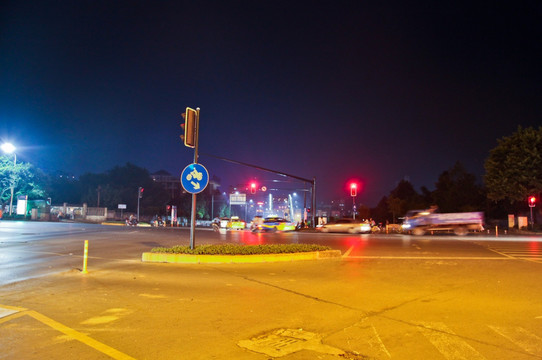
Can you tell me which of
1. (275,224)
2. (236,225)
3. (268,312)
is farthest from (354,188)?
(268,312)

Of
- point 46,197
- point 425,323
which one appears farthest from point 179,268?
point 46,197

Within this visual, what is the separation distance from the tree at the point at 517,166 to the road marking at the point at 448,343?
135ft

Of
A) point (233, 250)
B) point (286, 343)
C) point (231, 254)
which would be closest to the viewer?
point (286, 343)

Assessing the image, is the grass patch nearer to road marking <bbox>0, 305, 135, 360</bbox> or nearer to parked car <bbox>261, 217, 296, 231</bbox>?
road marking <bbox>0, 305, 135, 360</bbox>

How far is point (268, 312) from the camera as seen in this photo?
7004mm

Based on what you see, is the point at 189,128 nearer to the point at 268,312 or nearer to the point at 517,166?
the point at 268,312

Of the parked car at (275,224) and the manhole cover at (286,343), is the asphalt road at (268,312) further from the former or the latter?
the parked car at (275,224)

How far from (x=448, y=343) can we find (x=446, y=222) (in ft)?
104

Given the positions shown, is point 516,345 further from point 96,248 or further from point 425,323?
point 96,248

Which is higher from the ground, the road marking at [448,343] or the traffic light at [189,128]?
the traffic light at [189,128]

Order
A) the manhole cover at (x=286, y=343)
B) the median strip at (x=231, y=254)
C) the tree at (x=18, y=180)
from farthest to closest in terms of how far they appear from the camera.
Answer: the tree at (x=18, y=180) → the median strip at (x=231, y=254) → the manhole cover at (x=286, y=343)

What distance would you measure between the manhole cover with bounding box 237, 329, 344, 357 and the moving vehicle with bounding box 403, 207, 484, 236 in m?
31.7

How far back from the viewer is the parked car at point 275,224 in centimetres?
3775

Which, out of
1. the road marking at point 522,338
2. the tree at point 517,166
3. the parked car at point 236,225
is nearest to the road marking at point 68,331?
the road marking at point 522,338
